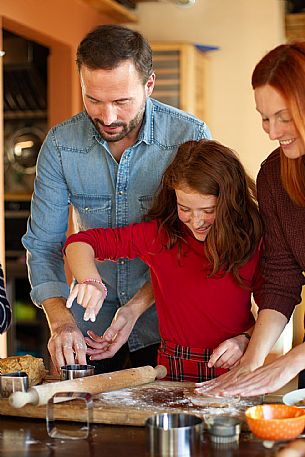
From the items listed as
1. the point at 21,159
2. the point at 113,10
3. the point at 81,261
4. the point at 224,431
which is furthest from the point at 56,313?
the point at 21,159

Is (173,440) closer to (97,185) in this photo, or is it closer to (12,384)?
(12,384)

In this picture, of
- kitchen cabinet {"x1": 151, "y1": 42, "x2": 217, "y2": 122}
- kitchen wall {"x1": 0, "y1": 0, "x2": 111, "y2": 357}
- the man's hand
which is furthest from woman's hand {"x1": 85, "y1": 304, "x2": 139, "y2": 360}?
kitchen cabinet {"x1": 151, "y1": 42, "x2": 217, "y2": 122}

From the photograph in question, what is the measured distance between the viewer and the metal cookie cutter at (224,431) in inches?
68.5

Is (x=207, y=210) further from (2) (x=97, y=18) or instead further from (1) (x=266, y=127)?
(2) (x=97, y=18)

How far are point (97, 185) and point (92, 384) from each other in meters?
0.76

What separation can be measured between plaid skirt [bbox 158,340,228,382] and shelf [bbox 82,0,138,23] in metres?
3.38

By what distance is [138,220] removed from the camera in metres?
2.66

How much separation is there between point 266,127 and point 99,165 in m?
0.75

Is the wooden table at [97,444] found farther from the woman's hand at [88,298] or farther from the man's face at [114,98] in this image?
the man's face at [114,98]

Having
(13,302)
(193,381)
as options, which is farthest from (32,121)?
(193,381)

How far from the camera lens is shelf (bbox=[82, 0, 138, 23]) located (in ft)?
17.9

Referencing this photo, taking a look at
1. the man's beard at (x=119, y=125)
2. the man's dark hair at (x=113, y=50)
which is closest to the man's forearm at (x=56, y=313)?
the man's beard at (x=119, y=125)

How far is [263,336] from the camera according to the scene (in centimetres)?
225

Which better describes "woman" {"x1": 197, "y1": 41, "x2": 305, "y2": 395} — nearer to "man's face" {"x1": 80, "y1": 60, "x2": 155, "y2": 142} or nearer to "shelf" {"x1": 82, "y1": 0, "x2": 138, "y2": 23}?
"man's face" {"x1": 80, "y1": 60, "x2": 155, "y2": 142}
